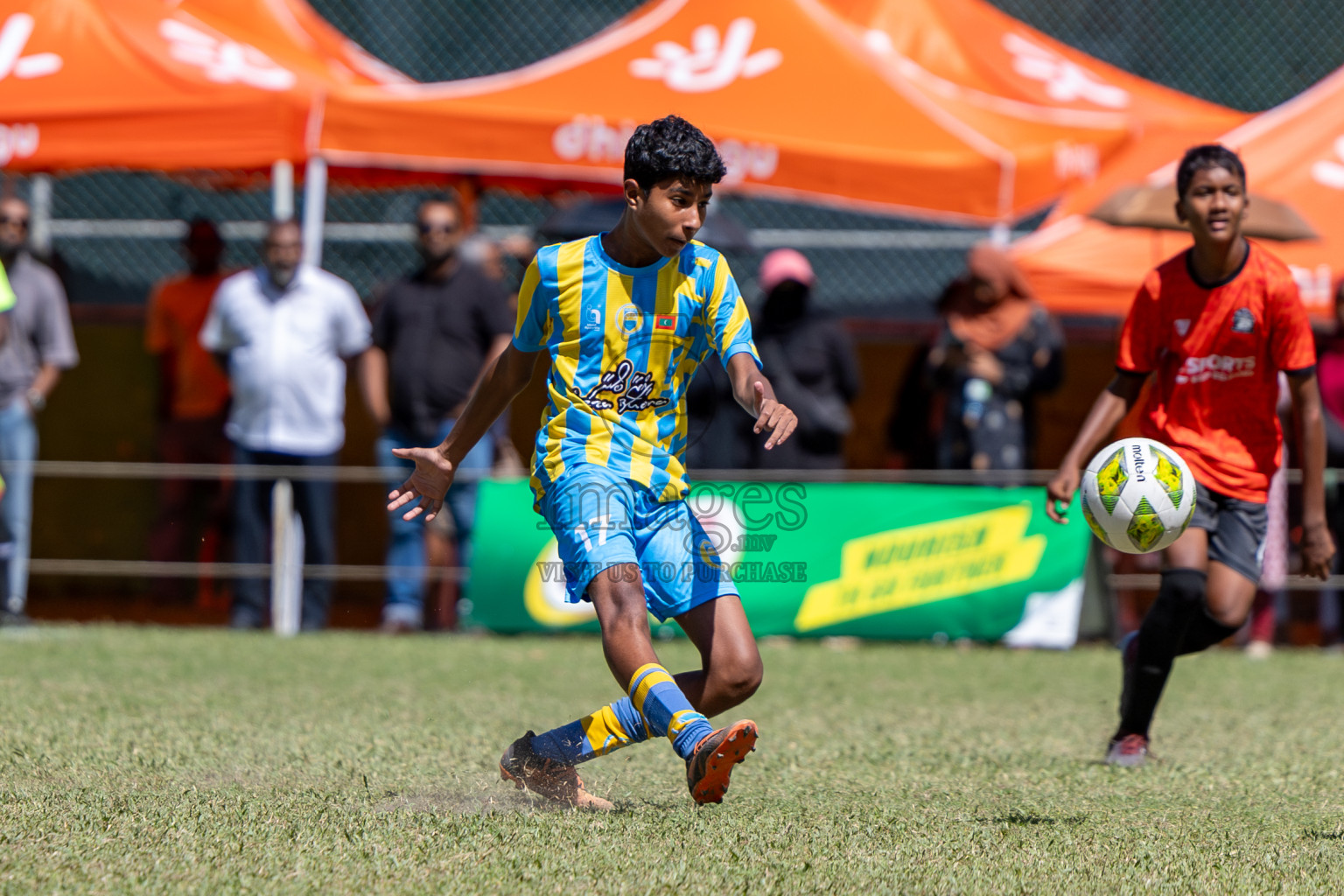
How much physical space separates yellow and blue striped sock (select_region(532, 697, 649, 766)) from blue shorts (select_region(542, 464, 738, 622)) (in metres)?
0.29

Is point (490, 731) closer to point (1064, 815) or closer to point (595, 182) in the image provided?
point (1064, 815)

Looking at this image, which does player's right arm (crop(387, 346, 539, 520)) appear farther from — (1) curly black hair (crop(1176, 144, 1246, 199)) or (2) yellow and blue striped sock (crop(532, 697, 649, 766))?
(1) curly black hair (crop(1176, 144, 1246, 199))

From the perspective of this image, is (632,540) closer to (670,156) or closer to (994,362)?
(670,156)

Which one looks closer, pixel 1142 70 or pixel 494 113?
pixel 494 113

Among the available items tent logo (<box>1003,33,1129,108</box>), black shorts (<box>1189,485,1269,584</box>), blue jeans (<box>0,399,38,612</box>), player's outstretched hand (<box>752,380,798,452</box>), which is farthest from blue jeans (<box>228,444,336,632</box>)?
tent logo (<box>1003,33,1129,108</box>)

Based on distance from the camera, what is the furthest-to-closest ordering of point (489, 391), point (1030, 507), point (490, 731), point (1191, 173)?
1. point (1030, 507)
2. point (490, 731)
3. point (1191, 173)
4. point (489, 391)

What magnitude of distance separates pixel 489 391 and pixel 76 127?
6393 millimetres

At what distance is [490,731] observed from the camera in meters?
6.26

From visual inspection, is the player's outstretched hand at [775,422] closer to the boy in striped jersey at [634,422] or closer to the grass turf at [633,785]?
the boy in striped jersey at [634,422]

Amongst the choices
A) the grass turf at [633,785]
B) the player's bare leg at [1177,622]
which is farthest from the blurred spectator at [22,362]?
the player's bare leg at [1177,622]

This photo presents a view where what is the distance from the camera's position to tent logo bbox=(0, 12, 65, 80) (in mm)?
10242

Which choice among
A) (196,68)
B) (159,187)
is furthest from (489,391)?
(159,187)

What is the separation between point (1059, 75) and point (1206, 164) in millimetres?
7506

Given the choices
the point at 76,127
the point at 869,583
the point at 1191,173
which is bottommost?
the point at 869,583
